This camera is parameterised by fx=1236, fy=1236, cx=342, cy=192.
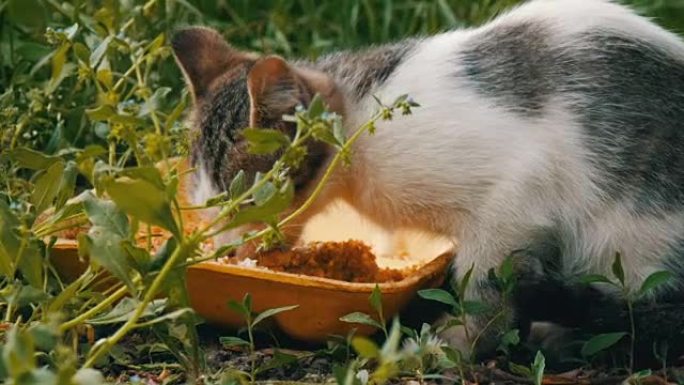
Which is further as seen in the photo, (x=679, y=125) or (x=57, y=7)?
(x=57, y=7)

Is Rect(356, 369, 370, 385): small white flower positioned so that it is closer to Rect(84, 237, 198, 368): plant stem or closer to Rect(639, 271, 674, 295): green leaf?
Rect(84, 237, 198, 368): plant stem

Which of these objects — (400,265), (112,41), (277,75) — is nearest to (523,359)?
(400,265)

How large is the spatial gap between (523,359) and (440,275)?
0.87ft

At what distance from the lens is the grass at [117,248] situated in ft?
6.40

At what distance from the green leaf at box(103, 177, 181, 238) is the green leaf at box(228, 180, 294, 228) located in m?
0.15

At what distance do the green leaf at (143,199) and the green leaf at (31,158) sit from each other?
59 cm

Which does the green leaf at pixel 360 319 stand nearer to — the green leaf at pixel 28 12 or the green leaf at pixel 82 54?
the green leaf at pixel 82 54

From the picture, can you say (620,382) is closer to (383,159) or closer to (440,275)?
(440,275)

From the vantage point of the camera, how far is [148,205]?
1.92 meters

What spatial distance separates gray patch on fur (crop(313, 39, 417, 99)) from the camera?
9.70 feet

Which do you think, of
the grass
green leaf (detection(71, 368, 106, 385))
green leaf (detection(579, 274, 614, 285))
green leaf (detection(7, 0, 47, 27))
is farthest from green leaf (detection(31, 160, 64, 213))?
green leaf (detection(579, 274, 614, 285))

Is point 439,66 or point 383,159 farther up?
point 439,66

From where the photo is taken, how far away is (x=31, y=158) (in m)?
2.50

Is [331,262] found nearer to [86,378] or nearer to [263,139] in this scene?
[263,139]
